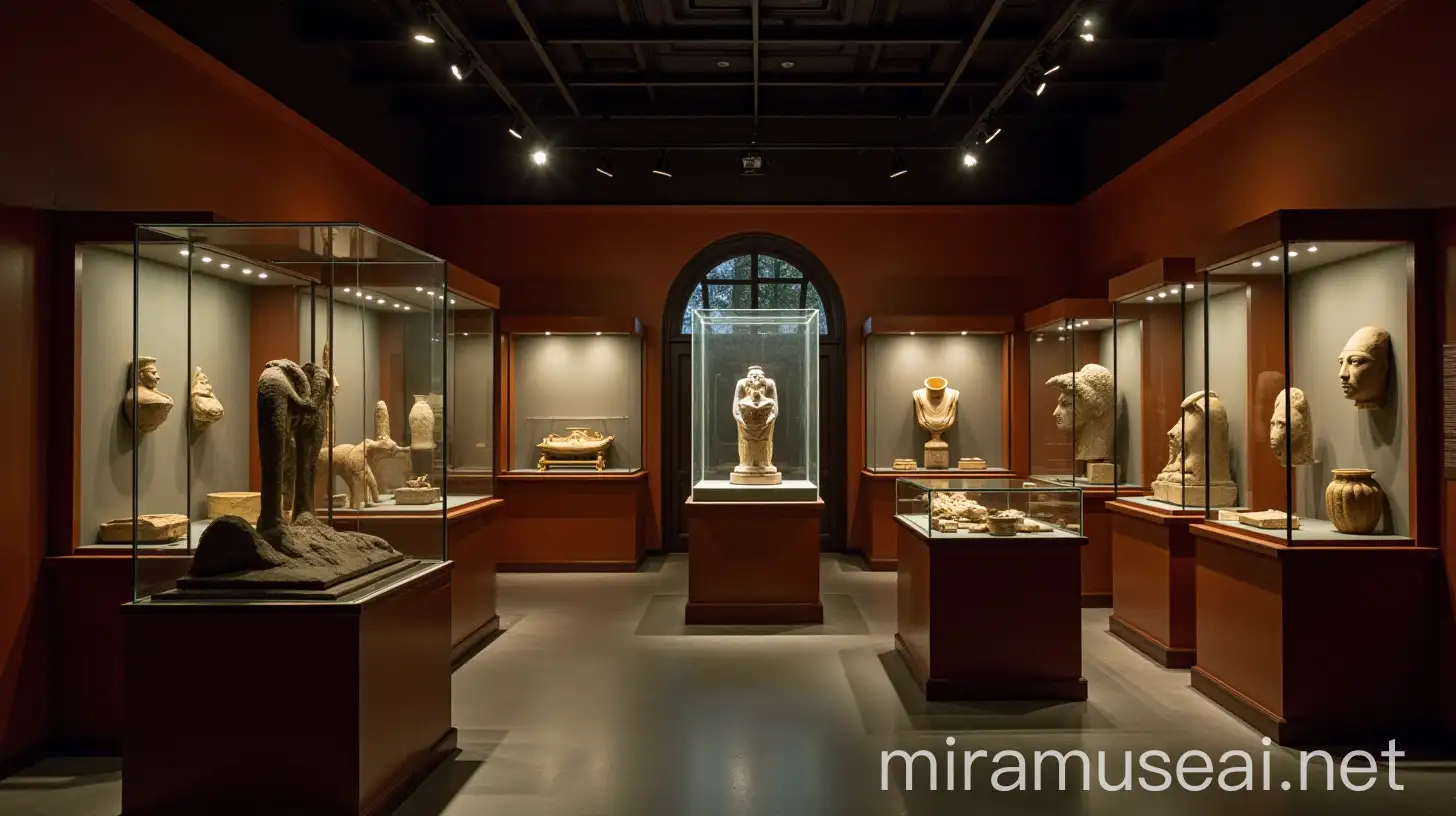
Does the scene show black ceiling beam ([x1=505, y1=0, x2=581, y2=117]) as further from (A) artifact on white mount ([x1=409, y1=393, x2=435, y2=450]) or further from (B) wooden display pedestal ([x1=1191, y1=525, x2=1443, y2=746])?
(B) wooden display pedestal ([x1=1191, y1=525, x2=1443, y2=746])

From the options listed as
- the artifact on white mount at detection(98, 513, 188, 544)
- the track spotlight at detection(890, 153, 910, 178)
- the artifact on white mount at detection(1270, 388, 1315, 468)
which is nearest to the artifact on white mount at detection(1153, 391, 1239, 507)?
the artifact on white mount at detection(1270, 388, 1315, 468)

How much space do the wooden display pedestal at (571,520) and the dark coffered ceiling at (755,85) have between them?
310 centimetres

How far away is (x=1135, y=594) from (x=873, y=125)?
547cm

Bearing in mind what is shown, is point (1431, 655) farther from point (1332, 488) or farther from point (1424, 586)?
point (1332, 488)

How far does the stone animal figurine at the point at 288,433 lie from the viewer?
3.22 meters

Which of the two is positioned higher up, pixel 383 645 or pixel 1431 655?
pixel 383 645

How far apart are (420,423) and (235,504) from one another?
919 mm

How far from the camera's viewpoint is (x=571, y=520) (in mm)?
8430

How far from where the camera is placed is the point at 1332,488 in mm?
4281

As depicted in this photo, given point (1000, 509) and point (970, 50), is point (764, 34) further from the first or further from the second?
point (1000, 509)

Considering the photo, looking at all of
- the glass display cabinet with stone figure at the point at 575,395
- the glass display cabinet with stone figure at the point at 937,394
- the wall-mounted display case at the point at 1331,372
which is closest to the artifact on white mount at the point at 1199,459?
the wall-mounted display case at the point at 1331,372

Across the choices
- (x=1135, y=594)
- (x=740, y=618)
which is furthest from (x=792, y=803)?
(x=1135, y=594)

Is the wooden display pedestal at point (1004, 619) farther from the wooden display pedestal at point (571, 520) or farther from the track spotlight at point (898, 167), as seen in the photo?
the track spotlight at point (898, 167)

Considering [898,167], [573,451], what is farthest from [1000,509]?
[898,167]
